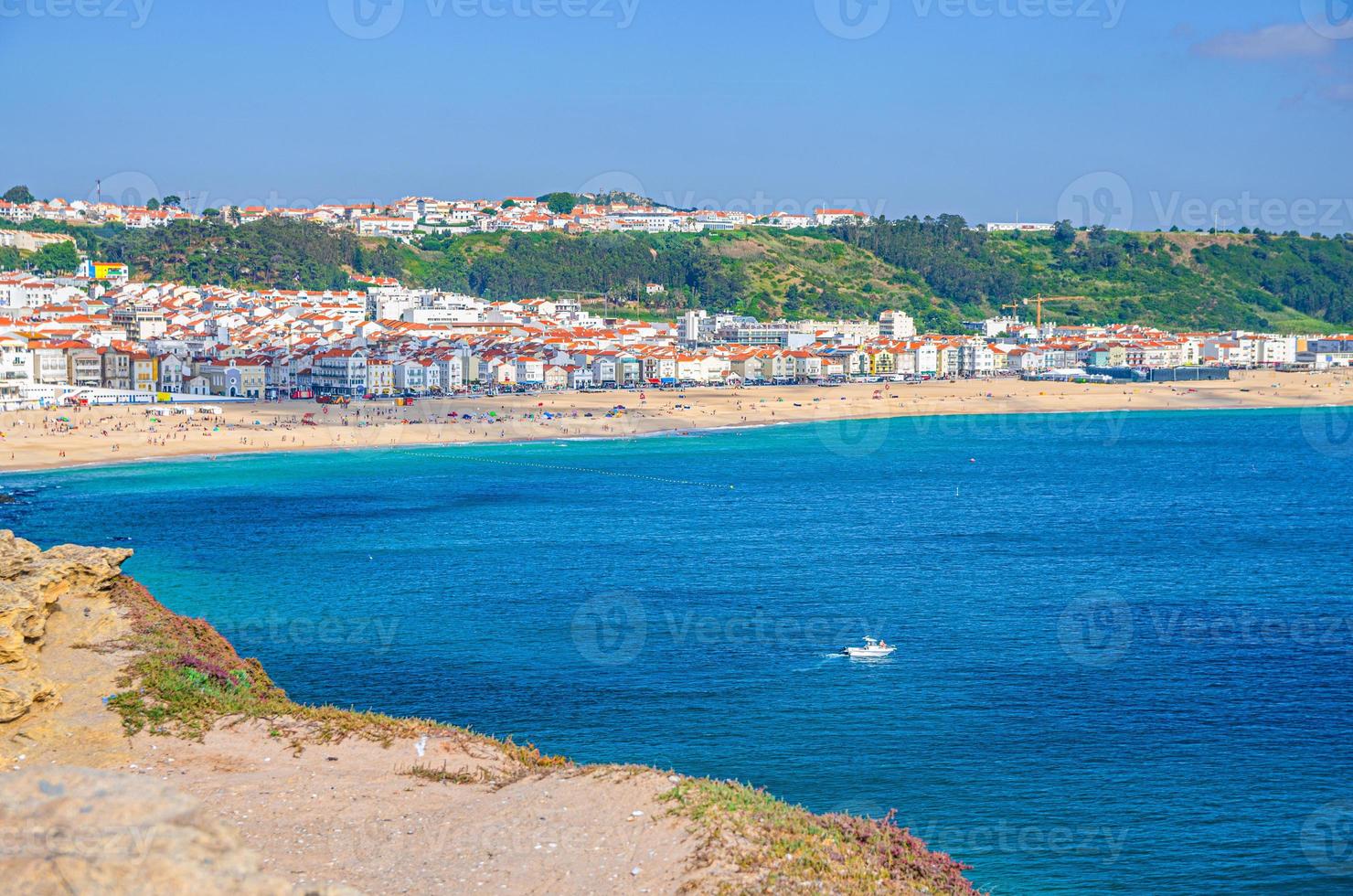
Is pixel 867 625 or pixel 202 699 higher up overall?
pixel 202 699

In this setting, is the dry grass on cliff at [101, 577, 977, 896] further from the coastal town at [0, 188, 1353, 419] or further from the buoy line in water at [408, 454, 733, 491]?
the coastal town at [0, 188, 1353, 419]

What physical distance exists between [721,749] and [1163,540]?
67.5ft

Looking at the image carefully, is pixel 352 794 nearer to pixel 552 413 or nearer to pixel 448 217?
pixel 552 413

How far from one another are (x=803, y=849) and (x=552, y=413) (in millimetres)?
59131

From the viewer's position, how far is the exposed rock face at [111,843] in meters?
Answer: 5.78

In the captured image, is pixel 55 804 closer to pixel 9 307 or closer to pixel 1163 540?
pixel 1163 540

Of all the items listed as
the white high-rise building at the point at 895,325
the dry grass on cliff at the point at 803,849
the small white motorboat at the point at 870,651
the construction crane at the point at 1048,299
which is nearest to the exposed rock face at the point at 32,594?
the dry grass on cliff at the point at 803,849

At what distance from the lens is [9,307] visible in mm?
99812

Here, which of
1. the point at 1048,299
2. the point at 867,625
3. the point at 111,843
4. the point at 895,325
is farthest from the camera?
the point at 1048,299

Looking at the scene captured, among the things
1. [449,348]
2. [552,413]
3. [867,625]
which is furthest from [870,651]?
[449,348]

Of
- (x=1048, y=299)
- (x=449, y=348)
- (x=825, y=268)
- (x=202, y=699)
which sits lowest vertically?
(x=202, y=699)

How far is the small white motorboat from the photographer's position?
22.1 metres

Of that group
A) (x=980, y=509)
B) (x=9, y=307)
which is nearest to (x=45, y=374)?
(x=9, y=307)

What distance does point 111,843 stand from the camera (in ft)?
19.0
